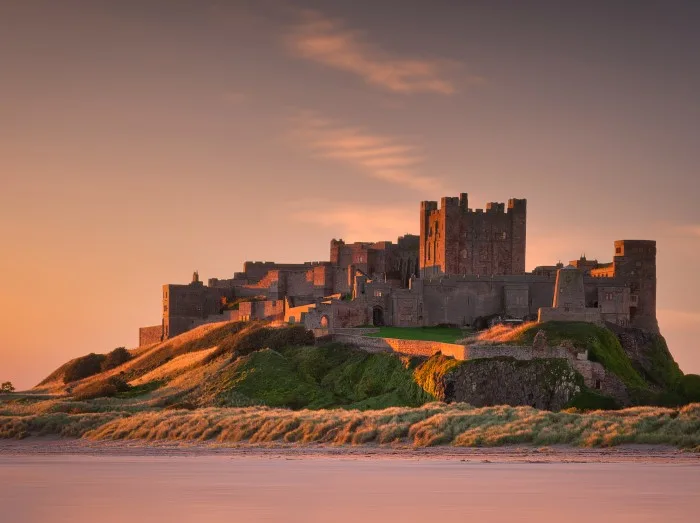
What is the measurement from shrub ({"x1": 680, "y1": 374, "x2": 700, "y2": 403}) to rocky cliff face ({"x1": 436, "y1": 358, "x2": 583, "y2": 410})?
568cm

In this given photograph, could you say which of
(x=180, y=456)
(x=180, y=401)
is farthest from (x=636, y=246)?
(x=180, y=456)

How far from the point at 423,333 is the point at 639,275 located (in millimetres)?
15598

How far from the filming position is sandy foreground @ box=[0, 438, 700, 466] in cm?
4259

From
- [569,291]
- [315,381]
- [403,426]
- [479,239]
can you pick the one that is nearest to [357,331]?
[315,381]

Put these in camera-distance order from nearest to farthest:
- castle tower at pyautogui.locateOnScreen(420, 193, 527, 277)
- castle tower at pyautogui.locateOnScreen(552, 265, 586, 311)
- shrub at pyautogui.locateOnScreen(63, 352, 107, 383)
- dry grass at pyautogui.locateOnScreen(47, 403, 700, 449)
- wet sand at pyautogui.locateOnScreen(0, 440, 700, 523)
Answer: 1. wet sand at pyautogui.locateOnScreen(0, 440, 700, 523)
2. dry grass at pyautogui.locateOnScreen(47, 403, 700, 449)
3. castle tower at pyautogui.locateOnScreen(552, 265, 586, 311)
4. castle tower at pyautogui.locateOnScreen(420, 193, 527, 277)
5. shrub at pyautogui.locateOnScreen(63, 352, 107, 383)

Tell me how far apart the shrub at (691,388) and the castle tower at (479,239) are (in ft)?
119

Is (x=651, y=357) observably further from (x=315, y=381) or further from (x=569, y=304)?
(x=315, y=381)

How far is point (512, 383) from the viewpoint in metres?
61.1

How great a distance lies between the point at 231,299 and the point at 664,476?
271 feet

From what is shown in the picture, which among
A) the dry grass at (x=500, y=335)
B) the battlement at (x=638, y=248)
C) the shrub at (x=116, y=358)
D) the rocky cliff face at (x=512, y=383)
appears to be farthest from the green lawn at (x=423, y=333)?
the shrub at (x=116, y=358)

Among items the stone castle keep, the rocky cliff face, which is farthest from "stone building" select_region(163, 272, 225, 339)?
the rocky cliff face

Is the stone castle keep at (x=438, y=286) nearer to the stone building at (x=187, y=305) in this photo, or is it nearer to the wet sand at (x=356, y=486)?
the stone building at (x=187, y=305)

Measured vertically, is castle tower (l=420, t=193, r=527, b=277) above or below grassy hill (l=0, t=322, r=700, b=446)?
above

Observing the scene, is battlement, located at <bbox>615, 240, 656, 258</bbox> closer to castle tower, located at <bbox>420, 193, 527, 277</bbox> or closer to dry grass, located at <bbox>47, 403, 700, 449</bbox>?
castle tower, located at <bbox>420, 193, 527, 277</bbox>
